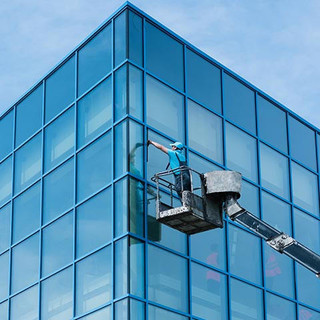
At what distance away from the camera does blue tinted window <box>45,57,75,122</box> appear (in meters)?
31.8

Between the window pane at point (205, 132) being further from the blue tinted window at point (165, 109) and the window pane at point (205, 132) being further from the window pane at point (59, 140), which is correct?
the window pane at point (59, 140)

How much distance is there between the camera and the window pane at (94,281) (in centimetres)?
2767

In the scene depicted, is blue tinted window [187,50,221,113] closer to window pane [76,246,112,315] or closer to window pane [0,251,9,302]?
window pane [76,246,112,315]

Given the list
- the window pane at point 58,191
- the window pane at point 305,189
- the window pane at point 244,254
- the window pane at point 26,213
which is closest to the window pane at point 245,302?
the window pane at point 244,254

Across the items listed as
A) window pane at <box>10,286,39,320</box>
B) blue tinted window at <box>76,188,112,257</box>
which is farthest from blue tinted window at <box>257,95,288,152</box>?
window pane at <box>10,286,39,320</box>

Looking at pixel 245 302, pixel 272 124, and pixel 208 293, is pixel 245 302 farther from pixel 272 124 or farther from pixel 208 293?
pixel 272 124

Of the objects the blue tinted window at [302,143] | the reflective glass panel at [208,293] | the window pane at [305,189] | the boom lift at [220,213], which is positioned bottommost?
the reflective glass panel at [208,293]

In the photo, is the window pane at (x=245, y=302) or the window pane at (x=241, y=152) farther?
the window pane at (x=241, y=152)

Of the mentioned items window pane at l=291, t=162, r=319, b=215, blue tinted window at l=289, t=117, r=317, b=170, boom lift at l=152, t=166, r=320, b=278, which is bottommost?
→ boom lift at l=152, t=166, r=320, b=278

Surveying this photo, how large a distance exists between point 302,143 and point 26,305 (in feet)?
37.6

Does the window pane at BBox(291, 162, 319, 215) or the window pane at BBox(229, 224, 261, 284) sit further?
the window pane at BBox(291, 162, 319, 215)

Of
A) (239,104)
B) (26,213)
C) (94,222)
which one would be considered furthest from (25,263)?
(239,104)

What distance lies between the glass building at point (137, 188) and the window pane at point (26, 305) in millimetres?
59

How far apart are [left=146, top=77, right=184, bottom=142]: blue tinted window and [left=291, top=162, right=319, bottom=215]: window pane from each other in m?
5.80
